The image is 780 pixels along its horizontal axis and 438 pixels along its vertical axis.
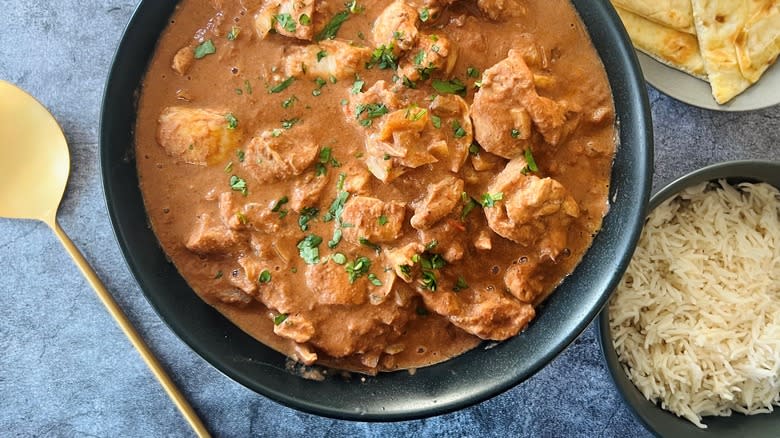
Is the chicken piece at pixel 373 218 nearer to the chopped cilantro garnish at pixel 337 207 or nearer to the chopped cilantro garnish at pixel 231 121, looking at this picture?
the chopped cilantro garnish at pixel 337 207

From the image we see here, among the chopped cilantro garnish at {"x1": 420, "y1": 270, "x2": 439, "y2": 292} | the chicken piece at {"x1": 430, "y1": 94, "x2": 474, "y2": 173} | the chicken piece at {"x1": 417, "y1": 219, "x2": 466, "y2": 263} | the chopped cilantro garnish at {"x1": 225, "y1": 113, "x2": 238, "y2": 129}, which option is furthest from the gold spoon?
the chicken piece at {"x1": 430, "y1": 94, "x2": 474, "y2": 173}

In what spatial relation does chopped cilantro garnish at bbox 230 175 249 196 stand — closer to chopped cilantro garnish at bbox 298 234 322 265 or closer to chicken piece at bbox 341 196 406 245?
chopped cilantro garnish at bbox 298 234 322 265

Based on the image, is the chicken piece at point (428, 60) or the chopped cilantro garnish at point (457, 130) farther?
the chopped cilantro garnish at point (457, 130)

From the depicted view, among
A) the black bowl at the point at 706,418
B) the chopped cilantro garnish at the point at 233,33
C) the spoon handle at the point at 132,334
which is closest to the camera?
the chopped cilantro garnish at the point at 233,33

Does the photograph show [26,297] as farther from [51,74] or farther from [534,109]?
[534,109]

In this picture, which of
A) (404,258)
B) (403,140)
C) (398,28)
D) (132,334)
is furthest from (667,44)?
(132,334)

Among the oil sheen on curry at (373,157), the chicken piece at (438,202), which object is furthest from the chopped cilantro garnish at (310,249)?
the chicken piece at (438,202)

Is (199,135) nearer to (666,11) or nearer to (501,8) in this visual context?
(501,8)
